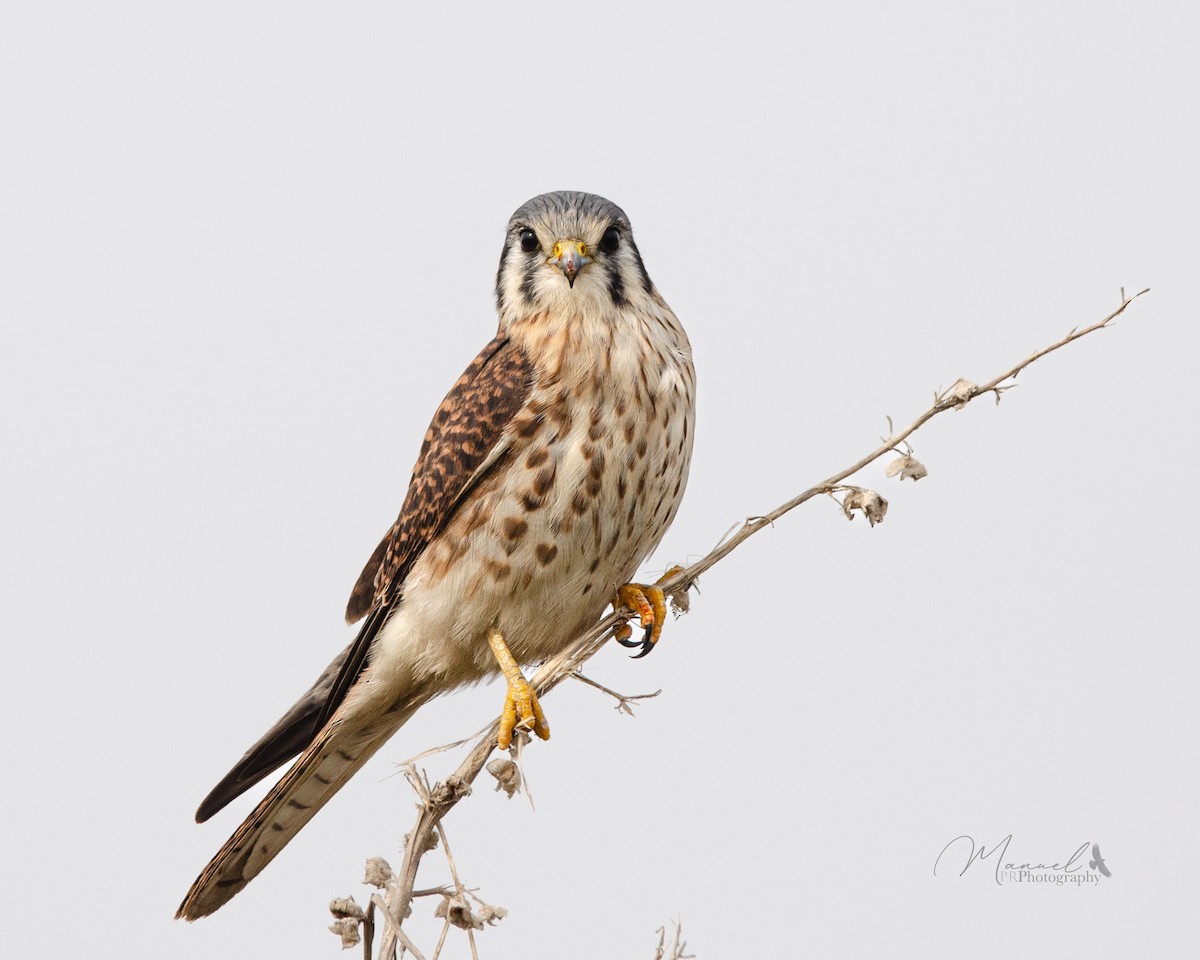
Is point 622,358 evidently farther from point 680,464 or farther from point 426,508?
point 426,508

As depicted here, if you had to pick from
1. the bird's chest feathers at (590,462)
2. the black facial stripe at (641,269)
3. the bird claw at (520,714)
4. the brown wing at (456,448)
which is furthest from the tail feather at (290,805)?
the black facial stripe at (641,269)

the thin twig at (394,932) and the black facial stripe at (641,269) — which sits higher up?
the black facial stripe at (641,269)

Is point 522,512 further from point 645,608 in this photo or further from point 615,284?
point 615,284

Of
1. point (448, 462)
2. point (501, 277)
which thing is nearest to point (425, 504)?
point (448, 462)

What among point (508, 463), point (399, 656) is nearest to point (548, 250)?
point (508, 463)

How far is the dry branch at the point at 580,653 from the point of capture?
190 cm

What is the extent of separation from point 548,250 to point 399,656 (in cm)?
84

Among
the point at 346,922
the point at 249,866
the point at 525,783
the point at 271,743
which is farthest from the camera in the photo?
the point at 271,743

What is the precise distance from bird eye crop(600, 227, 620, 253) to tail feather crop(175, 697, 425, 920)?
0.98 m

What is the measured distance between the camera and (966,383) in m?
2.00

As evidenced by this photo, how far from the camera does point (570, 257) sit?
2725 mm

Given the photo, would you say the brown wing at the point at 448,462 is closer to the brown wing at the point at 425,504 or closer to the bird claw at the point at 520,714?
the brown wing at the point at 425,504

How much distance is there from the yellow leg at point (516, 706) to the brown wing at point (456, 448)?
288mm

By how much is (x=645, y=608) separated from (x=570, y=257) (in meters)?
0.68
